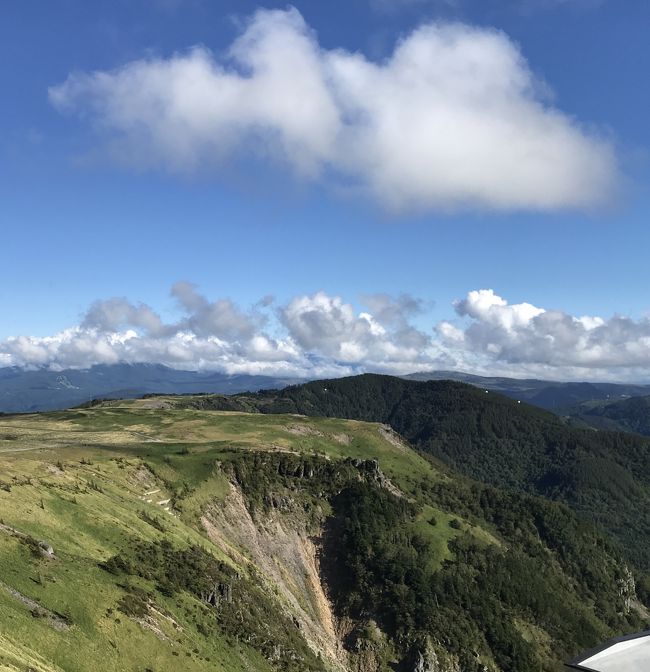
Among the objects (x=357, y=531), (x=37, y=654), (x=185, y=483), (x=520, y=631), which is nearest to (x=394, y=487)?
(x=357, y=531)

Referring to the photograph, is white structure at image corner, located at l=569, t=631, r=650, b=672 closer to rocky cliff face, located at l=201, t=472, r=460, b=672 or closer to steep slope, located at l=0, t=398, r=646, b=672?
steep slope, located at l=0, t=398, r=646, b=672

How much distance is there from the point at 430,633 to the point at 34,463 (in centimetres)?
8497

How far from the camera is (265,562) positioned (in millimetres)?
112312

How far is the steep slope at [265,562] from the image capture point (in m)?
57.1

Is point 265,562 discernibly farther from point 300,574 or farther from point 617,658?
point 617,658

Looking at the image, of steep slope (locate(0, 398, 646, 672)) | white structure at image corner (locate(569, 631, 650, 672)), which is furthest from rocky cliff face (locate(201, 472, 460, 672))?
white structure at image corner (locate(569, 631, 650, 672))

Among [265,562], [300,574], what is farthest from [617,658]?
[300,574]

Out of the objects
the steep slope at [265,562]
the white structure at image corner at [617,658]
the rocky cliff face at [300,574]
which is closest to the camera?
the white structure at image corner at [617,658]

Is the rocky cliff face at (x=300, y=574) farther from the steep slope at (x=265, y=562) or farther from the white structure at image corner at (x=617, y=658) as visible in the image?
the white structure at image corner at (x=617, y=658)

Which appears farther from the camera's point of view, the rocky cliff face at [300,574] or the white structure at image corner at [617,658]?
the rocky cliff face at [300,574]

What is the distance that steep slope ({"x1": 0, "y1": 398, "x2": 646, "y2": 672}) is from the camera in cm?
5712

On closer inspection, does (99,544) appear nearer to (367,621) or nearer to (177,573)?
(177,573)

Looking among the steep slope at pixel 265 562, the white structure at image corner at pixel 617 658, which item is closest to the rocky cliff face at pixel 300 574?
the steep slope at pixel 265 562

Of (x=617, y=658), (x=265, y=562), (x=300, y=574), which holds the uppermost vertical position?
(x=617, y=658)
